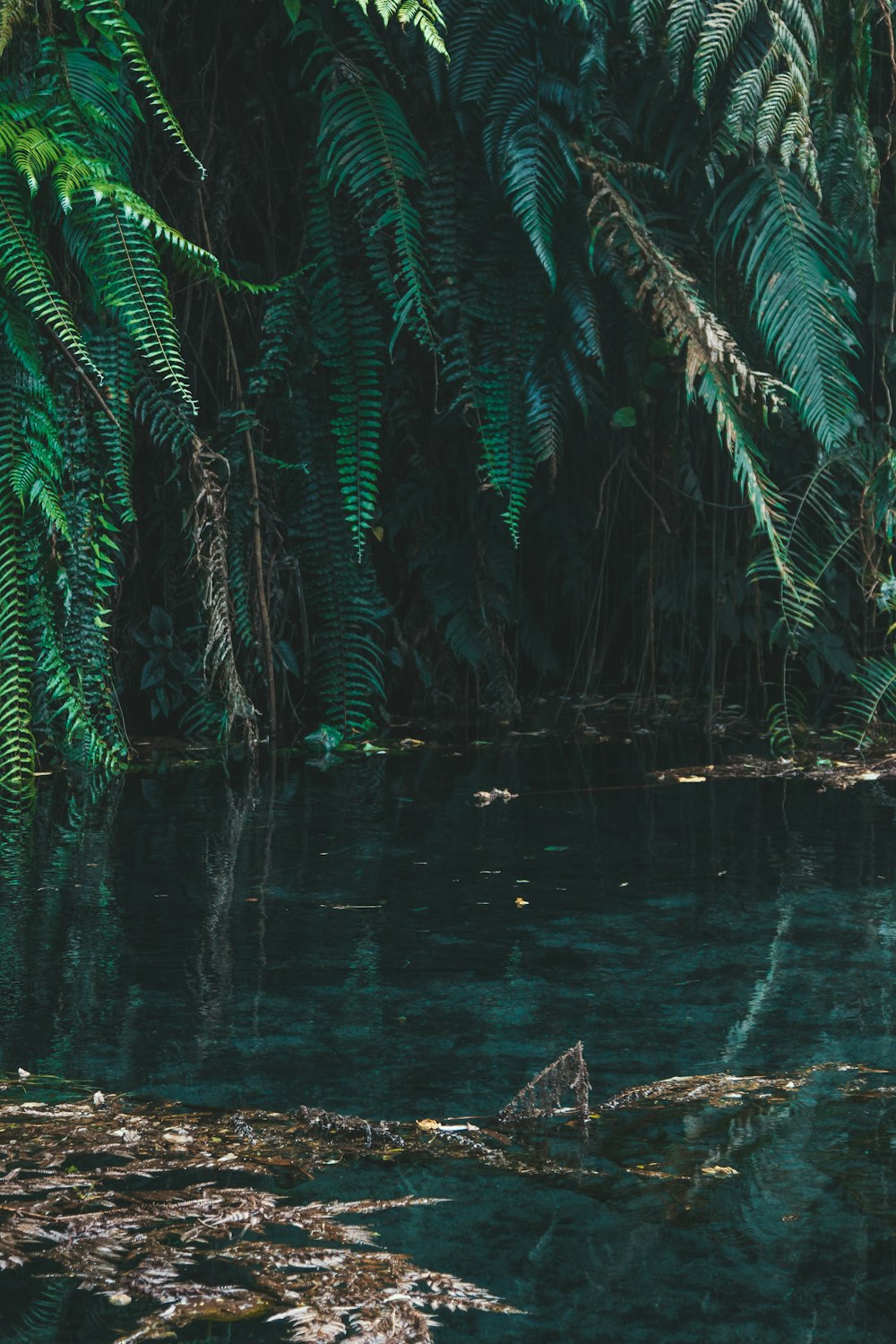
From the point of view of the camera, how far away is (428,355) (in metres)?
4.82

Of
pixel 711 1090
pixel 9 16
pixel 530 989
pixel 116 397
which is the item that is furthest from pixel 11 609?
pixel 711 1090

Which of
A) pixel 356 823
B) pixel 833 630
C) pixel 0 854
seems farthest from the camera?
pixel 833 630

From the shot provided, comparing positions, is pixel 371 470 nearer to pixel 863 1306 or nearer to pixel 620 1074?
pixel 620 1074

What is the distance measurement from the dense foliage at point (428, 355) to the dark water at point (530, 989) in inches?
26.1

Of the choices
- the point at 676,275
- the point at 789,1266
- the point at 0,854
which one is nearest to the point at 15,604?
the point at 0,854

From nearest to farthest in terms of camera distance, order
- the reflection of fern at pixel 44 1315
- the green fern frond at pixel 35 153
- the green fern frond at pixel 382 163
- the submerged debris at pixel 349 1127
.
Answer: the reflection of fern at pixel 44 1315 → the submerged debris at pixel 349 1127 → the green fern frond at pixel 35 153 → the green fern frond at pixel 382 163

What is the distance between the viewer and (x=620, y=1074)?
7.15ft

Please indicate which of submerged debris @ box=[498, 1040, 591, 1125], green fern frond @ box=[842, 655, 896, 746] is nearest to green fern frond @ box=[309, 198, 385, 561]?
green fern frond @ box=[842, 655, 896, 746]

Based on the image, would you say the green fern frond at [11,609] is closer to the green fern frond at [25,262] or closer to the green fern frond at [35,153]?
the green fern frond at [25,262]

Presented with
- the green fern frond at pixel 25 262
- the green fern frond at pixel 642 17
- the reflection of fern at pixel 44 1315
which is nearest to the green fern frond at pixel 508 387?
the green fern frond at pixel 642 17

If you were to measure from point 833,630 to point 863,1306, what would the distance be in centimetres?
357

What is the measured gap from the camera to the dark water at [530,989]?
165 cm

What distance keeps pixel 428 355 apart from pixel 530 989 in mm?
2675

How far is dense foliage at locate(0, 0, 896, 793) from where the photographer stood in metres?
4.10
